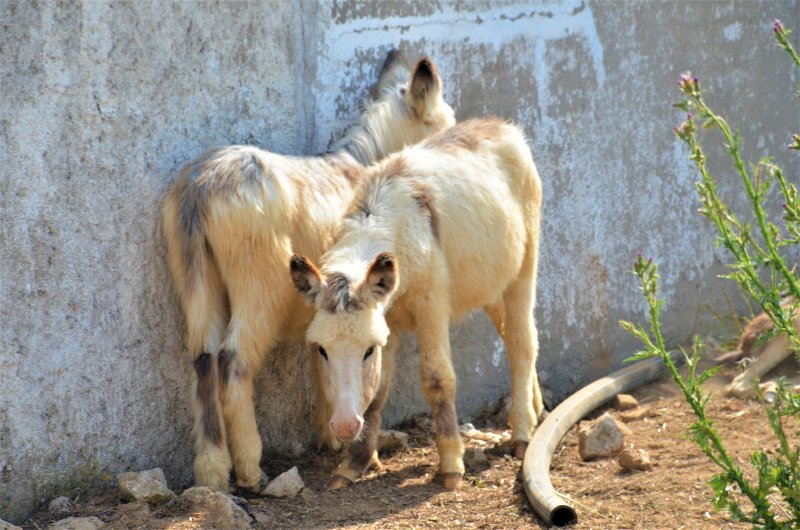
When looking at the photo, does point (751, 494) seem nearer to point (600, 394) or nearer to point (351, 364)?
point (351, 364)

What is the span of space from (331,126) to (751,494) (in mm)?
3268

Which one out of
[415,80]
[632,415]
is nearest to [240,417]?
[415,80]

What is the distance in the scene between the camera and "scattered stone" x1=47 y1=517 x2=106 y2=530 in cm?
434

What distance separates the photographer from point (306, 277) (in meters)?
4.68

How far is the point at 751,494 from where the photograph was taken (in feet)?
11.0

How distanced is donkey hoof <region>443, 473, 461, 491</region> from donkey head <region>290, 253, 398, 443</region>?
758 millimetres

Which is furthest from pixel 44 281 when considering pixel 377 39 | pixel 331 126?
pixel 377 39

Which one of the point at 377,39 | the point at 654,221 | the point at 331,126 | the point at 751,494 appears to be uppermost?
the point at 377,39

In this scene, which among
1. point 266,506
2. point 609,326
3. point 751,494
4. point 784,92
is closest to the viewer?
point 751,494

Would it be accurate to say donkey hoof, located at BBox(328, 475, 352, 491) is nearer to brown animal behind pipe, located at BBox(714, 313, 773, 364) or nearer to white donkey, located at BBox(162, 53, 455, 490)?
white donkey, located at BBox(162, 53, 455, 490)

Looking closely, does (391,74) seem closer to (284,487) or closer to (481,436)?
(481,436)

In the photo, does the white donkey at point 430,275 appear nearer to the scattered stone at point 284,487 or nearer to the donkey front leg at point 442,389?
the donkey front leg at point 442,389

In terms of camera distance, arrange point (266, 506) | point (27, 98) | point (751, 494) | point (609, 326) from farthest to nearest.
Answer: point (609, 326)
point (266, 506)
point (27, 98)
point (751, 494)

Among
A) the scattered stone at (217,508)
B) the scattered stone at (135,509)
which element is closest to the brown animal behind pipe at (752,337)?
the scattered stone at (217,508)
